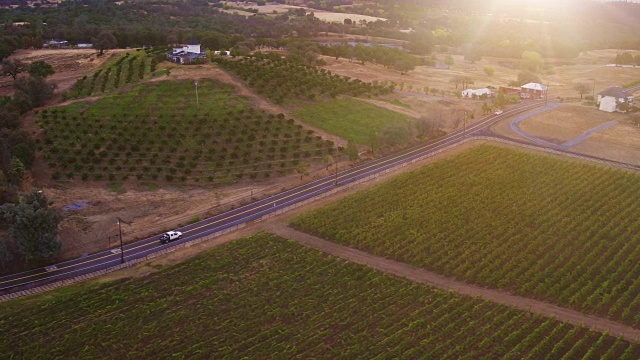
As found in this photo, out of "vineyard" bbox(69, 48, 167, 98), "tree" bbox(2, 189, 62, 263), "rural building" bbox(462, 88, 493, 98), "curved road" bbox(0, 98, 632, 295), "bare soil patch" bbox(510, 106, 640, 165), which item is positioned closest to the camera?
"curved road" bbox(0, 98, 632, 295)

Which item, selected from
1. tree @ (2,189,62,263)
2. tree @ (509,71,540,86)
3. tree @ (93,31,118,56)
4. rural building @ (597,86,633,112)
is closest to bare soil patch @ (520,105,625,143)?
rural building @ (597,86,633,112)

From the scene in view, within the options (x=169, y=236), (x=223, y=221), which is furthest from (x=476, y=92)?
(x=169, y=236)

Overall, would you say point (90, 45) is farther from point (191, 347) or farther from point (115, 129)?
point (191, 347)

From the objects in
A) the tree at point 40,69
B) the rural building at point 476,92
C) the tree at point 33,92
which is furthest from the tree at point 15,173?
the rural building at point 476,92

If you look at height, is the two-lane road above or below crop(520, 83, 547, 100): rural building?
below

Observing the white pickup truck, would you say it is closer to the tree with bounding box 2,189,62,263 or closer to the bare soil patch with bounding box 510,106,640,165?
the tree with bounding box 2,189,62,263

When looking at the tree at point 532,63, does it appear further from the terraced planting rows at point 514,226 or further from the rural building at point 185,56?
the rural building at point 185,56
